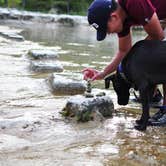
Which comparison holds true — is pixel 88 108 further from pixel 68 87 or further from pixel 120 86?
pixel 68 87

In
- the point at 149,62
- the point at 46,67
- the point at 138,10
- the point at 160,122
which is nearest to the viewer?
the point at 138,10

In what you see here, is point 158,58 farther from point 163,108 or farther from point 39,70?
point 39,70

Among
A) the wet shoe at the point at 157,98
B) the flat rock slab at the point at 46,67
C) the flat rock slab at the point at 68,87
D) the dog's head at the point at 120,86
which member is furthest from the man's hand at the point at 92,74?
the flat rock slab at the point at 46,67

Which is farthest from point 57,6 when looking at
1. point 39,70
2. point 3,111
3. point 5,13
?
point 3,111

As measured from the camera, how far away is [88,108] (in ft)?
11.8

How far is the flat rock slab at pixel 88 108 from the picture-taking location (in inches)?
141

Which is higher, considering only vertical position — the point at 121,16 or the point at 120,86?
the point at 121,16

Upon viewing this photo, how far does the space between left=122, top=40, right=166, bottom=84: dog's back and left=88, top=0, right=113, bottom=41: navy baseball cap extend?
0.34 m

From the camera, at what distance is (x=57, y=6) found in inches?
1236

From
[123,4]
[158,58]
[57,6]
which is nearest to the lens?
[123,4]

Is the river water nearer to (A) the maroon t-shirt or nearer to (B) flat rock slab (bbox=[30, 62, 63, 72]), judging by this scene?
(A) the maroon t-shirt

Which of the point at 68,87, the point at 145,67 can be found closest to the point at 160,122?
the point at 145,67

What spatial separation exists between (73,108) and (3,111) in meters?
0.66

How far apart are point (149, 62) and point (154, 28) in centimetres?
25
